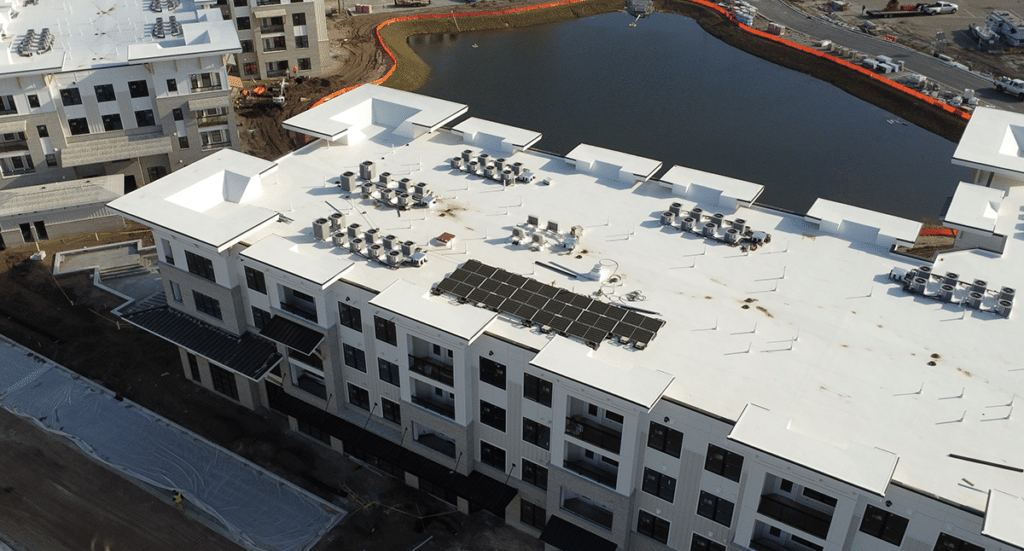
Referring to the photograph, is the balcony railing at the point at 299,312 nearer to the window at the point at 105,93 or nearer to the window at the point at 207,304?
the window at the point at 207,304

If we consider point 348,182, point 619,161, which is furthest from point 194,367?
point 619,161

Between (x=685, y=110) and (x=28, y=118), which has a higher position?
(x=28, y=118)

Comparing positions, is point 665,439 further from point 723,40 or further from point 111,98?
point 723,40

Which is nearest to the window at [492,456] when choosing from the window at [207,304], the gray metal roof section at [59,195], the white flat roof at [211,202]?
the white flat roof at [211,202]

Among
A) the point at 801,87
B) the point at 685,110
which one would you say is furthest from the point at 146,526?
the point at 801,87

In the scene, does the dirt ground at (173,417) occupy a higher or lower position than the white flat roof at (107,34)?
lower

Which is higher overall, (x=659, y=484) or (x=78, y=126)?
(x=78, y=126)

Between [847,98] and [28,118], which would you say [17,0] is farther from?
[847,98]
